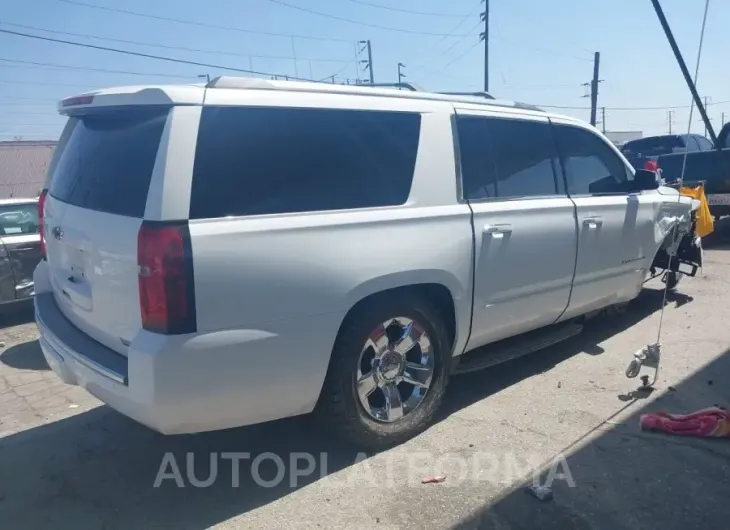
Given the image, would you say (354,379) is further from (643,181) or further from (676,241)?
(676,241)

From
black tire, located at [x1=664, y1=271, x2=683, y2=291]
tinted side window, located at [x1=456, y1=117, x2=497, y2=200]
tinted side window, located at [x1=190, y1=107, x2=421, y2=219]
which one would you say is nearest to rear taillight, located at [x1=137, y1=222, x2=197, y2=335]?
tinted side window, located at [x1=190, y1=107, x2=421, y2=219]

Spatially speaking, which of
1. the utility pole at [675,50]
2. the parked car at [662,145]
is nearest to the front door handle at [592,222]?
the utility pole at [675,50]

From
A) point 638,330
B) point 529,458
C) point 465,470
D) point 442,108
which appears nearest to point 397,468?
point 465,470

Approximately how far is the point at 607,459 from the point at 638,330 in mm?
2624

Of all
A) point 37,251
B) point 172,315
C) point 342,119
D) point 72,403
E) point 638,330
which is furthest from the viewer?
point 37,251

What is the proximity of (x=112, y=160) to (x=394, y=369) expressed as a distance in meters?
1.86

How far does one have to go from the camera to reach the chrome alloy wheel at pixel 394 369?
11.7ft

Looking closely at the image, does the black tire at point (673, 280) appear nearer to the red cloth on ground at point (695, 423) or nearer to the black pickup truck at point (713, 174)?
the red cloth on ground at point (695, 423)

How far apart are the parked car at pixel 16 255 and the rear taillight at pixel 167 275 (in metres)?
4.60

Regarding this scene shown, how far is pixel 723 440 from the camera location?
12.3 ft

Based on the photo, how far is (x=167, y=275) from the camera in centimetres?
277

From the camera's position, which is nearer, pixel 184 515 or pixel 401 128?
pixel 184 515

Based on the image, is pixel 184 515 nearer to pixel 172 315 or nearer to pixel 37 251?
pixel 172 315

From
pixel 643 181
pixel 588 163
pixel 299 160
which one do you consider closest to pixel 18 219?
pixel 299 160
